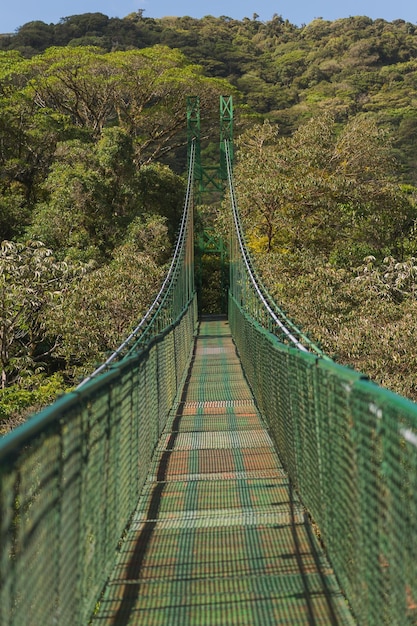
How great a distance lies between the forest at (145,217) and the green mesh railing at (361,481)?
0.93 m

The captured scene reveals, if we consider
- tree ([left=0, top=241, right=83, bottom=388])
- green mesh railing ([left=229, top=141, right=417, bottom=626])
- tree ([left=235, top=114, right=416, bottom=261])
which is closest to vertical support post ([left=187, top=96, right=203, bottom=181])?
tree ([left=235, top=114, right=416, bottom=261])

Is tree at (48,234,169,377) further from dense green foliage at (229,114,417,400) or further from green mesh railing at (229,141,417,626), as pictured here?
green mesh railing at (229,141,417,626)

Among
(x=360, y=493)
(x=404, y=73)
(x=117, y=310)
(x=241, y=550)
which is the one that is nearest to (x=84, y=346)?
(x=117, y=310)

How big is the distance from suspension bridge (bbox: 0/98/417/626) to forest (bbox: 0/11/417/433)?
2.12ft

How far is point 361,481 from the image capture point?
1762mm

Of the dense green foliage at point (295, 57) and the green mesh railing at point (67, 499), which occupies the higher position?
the dense green foliage at point (295, 57)

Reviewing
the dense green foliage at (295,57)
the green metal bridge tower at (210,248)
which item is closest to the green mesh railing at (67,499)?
the green metal bridge tower at (210,248)

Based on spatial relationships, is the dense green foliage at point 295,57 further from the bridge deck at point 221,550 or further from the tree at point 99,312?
the bridge deck at point 221,550

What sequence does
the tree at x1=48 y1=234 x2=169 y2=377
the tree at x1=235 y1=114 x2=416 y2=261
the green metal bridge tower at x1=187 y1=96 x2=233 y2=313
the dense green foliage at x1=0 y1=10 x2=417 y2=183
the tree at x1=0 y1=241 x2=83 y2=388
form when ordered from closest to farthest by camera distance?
1. the tree at x1=0 y1=241 x2=83 y2=388
2. the tree at x1=48 y1=234 x2=169 y2=377
3. the tree at x1=235 y1=114 x2=416 y2=261
4. the green metal bridge tower at x1=187 y1=96 x2=233 y2=313
5. the dense green foliage at x1=0 y1=10 x2=417 y2=183

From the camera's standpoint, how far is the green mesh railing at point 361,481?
1393 mm

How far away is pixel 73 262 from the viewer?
12.7 m

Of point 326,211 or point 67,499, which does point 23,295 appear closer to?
point 326,211

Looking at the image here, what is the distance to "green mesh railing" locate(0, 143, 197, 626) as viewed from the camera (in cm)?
125

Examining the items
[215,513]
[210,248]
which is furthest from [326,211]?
[215,513]
